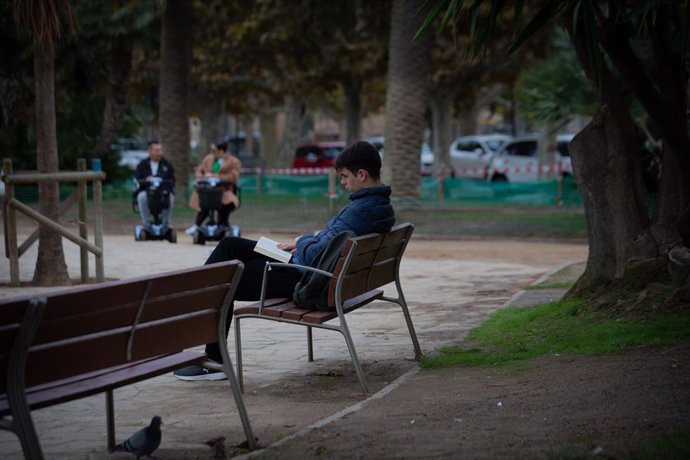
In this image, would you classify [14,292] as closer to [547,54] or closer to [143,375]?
[143,375]

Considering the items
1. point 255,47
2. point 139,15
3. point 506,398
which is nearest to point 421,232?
point 139,15

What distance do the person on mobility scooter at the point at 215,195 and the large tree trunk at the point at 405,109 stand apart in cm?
651

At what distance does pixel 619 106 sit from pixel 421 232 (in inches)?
495

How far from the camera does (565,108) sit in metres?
20.6

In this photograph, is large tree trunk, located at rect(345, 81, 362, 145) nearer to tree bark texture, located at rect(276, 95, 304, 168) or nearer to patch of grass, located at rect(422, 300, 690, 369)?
tree bark texture, located at rect(276, 95, 304, 168)

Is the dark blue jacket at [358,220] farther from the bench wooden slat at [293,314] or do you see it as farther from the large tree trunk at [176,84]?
the large tree trunk at [176,84]

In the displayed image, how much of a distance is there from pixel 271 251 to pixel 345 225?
51 centimetres

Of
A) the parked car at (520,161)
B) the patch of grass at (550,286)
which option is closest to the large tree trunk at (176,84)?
the parked car at (520,161)

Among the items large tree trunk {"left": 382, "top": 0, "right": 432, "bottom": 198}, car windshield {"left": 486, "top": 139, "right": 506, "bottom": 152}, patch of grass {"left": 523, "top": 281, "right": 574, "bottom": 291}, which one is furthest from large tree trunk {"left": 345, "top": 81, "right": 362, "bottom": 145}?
patch of grass {"left": 523, "top": 281, "right": 574, "bottom": 291}

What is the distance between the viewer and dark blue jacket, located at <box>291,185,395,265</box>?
24.7ft

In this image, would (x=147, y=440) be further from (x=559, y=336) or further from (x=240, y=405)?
(x=559, y=336)

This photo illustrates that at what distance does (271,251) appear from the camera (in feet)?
24.7

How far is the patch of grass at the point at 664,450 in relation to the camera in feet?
15.3

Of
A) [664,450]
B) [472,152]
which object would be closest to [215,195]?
[664,450]
